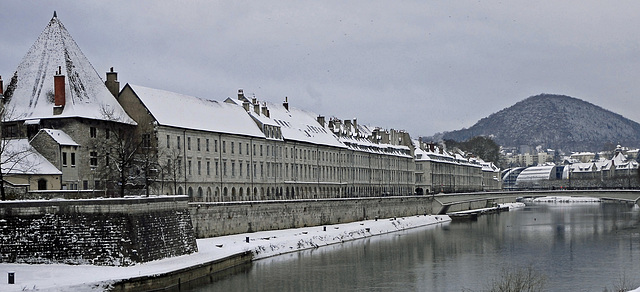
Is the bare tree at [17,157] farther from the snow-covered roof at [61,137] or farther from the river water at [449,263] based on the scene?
the river water at [449,263]

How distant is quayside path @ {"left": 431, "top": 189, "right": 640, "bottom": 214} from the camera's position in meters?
112

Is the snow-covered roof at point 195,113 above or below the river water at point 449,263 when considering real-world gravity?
above

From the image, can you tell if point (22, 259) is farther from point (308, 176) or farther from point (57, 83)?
point (308, 176)

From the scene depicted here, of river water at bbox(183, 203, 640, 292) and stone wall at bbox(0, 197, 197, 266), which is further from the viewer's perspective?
river water at bbox(183, 203, 640, 292)

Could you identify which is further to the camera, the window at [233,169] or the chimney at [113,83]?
the window at [233,169]

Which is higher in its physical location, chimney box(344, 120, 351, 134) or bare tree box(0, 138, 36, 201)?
chimney box(344, 120, 351, 134)

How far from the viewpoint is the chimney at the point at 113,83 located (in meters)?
77.1

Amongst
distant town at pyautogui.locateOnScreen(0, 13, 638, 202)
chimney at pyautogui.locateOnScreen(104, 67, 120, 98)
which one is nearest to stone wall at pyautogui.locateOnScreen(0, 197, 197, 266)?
distant town at pyautogui.locateOnScreen(0, 13, 638, 202)

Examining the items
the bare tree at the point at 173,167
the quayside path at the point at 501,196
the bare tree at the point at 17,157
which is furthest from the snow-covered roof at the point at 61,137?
the quayside path at the point at 501,196

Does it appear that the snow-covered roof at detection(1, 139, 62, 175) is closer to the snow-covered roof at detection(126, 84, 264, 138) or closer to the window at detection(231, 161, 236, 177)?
the snow-covered roof at detection(126, 84, 264, 138)

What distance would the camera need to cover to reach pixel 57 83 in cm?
6806

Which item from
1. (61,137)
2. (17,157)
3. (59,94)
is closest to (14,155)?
(17,157)

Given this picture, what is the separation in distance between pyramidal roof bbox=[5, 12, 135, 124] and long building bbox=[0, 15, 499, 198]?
0.08 metres

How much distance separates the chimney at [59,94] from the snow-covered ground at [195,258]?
15.7m
